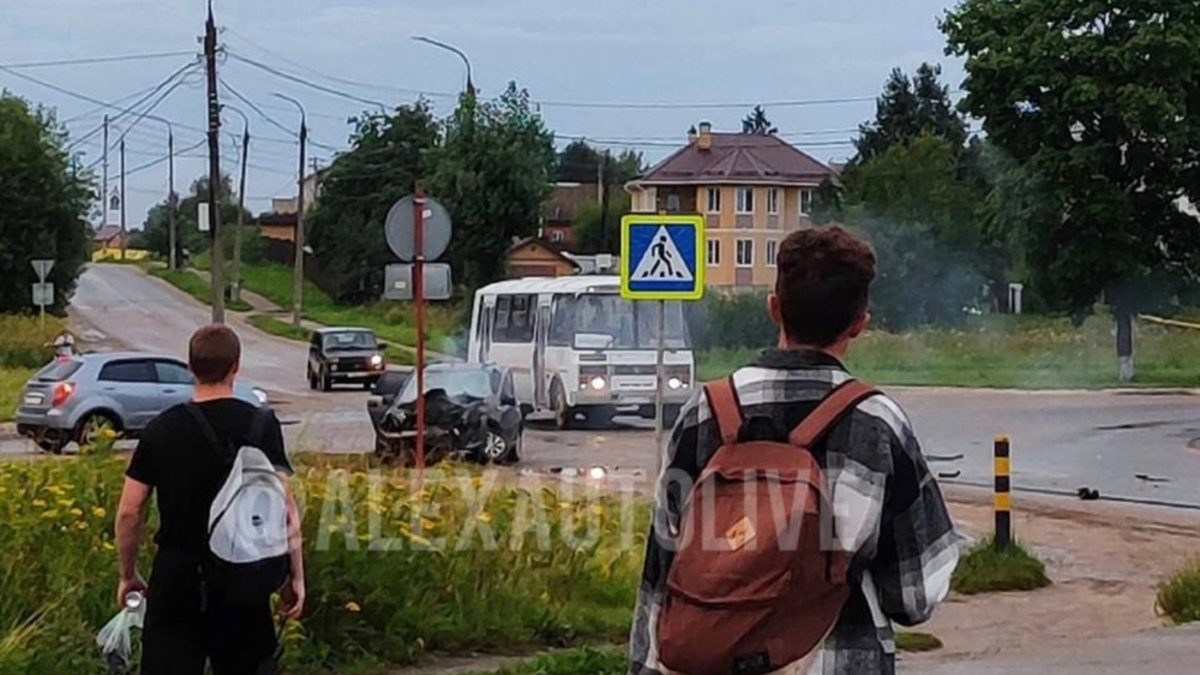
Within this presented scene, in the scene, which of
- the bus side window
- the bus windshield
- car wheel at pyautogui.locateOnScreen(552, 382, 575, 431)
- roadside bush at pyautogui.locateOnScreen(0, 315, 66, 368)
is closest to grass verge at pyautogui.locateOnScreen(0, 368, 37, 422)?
roadside bush at pyautogui.locateOnScreen(0, 315, 66, 368)

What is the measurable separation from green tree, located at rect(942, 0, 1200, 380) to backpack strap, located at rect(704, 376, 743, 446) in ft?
152

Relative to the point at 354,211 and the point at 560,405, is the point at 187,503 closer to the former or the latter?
the point at 560,405

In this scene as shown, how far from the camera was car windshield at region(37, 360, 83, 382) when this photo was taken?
3069cm

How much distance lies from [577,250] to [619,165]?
2559 centimetres

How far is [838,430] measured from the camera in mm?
3943

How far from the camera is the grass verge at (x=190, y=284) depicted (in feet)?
294

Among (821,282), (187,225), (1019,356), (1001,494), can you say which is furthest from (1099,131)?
(187,225)

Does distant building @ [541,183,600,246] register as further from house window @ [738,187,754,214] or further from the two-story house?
house window @ [738,187,754,214]

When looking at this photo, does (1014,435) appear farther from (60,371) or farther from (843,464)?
(843,464)

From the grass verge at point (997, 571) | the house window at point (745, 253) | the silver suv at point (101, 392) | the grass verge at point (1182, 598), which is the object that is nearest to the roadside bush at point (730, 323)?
the house window at point (745, 253)

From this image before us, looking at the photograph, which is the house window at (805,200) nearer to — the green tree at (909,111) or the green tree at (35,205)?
the green tree at (909,111)

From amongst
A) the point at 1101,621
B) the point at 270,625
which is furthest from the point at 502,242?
the point at 270,625

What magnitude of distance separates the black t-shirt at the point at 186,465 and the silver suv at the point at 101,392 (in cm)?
2295

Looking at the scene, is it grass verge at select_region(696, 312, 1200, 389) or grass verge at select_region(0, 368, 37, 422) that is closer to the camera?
grass verge at select_region(0, 368, 37, 422)
